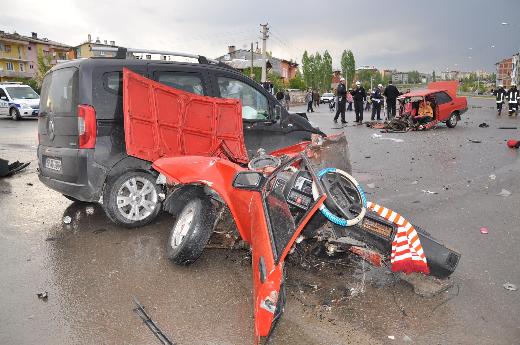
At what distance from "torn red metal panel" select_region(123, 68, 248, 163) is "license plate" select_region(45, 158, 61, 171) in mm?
965

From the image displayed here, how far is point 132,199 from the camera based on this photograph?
16.8 feet

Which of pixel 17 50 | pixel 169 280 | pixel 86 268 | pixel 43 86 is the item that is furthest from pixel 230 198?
pixel 17 50

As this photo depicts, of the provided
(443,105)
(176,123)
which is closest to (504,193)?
(176,123)

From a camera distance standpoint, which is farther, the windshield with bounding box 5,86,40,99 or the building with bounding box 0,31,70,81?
the building with bounding box 0,31,70,81

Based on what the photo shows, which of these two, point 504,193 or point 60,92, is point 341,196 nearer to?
point 60,92

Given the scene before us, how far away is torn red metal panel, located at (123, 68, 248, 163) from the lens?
496 cm

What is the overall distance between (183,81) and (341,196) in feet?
9.83

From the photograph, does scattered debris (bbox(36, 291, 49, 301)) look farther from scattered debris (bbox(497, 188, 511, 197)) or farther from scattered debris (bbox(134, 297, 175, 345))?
scattered debris (bbox(497, 188, 511, 197))

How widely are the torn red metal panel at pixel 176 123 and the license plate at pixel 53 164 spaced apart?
38.0 inches

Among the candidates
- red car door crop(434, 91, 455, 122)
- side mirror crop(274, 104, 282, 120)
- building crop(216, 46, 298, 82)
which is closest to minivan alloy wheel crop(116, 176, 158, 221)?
side mirror crop(274, 104, 282, 120)

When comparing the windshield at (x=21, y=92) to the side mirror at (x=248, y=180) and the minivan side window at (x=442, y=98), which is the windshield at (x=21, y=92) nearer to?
the minivan side window at (x=442, y=98)

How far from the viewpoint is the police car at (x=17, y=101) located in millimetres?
21516

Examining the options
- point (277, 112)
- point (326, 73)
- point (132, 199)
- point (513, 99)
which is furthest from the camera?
point (326, 73)

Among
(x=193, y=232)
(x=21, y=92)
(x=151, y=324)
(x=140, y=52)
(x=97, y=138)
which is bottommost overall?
(x=151, y=324)
